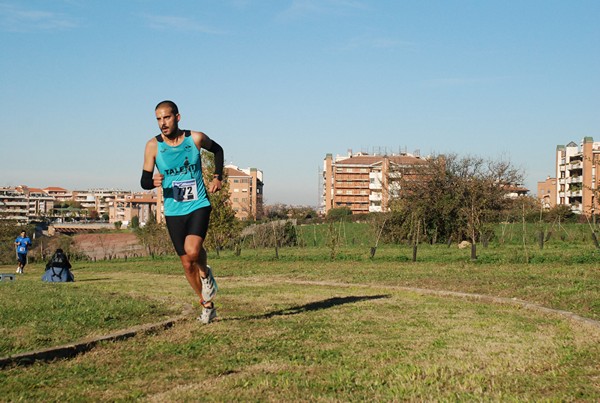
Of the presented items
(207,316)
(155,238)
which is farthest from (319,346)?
(155,238)

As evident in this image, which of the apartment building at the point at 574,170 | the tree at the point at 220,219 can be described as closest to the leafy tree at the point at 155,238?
the tree at the point at 220,219

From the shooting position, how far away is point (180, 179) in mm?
8172

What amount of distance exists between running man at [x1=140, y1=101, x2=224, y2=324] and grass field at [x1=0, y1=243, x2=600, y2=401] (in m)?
0.80

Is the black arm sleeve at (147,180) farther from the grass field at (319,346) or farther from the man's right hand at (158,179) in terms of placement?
the grass field at (319,346)

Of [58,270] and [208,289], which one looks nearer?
[208,289]

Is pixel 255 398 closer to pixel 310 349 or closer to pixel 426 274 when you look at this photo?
pixel 310 349

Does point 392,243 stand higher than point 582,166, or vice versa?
point 582,166

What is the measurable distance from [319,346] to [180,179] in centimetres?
287

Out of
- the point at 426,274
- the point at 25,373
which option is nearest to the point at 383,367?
the point at 25,373

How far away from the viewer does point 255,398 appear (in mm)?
4422

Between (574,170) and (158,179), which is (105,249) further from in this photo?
(574,170)

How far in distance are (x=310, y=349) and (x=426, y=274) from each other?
32.1ft

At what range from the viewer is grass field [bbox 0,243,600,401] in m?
4.66

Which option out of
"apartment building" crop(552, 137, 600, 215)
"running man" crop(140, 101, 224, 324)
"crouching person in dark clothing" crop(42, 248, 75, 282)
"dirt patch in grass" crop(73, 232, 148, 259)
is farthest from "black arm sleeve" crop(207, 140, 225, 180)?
"apartment building" crop(552, 137, 600, 215)
